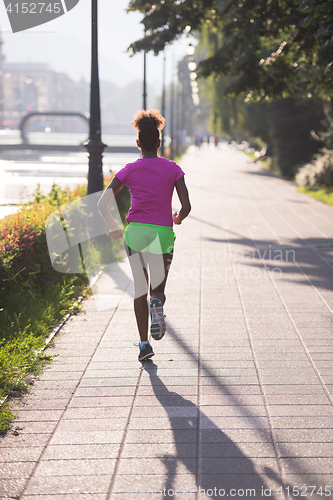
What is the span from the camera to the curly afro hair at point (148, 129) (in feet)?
14.1

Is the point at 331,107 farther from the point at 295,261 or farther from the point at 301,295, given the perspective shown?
the point at 301,295

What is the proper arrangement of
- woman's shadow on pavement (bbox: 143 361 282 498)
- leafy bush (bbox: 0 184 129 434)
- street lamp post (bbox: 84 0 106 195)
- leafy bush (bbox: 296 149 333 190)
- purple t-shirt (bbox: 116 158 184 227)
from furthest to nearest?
leafy bush (bbox: 296 149 333 190) < street lamp post (bbox: 84 0 106 195) < leafy bush (bbox: 0 184 129 434) < purple t-shirt (bbox: 116 158 184 227) < woman's shadow on pavement (bbox: 143 361 282 498)

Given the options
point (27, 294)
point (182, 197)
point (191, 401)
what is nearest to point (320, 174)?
point (27, 294)

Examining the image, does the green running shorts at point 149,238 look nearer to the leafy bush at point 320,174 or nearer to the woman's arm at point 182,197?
the woman's arm at point 182,197

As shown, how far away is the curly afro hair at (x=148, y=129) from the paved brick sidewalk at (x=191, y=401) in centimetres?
165

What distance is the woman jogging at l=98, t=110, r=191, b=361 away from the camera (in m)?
4.20

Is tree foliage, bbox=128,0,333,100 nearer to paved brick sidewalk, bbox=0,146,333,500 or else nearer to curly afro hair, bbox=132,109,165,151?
paved brick sidewalk, bbox=0,146,333,500

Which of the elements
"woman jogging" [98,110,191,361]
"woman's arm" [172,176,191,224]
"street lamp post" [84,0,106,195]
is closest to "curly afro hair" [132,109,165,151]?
"woman jogging" [98,110,191,361]

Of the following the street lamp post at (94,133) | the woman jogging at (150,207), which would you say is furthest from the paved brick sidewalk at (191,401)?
the street lamp post at (94,133)

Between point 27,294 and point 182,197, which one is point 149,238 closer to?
point 182,197

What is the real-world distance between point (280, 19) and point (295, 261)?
620cm

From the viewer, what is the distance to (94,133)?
9211 mm

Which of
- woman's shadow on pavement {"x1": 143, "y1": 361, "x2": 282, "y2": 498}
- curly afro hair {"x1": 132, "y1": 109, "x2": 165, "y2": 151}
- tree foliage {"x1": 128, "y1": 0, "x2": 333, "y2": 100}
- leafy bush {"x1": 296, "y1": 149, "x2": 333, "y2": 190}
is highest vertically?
tree foliage {"x1": 128, "y1": 0, "x2": 333, "y2": 100}

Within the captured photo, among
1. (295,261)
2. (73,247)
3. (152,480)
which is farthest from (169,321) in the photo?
(295,261)
